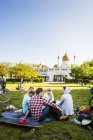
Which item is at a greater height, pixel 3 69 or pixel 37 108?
pixel 3 69

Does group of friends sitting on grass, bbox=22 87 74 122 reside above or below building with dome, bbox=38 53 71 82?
below

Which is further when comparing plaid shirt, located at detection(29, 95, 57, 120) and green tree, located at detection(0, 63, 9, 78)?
green tree, located at detection(0, 63, 9, 78)

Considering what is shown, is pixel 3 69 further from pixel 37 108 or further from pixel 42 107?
pixel 37 108

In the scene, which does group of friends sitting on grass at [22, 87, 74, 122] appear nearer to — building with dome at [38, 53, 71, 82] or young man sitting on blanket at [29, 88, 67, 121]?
young man sitting on blanket at [29, 88, 67, 121]

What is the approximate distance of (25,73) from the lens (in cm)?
5472

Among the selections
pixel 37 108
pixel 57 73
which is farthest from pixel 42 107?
pixel 57 73

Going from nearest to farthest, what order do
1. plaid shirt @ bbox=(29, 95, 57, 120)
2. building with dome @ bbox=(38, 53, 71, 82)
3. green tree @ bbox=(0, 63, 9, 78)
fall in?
plaid shirt @ bbox=(29, 95, 57, 120)
green tree @ bbox=(0, 63, 9, 78)
building with dome @ bbox=(38, 53, 71, 82)

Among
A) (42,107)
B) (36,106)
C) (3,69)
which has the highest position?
(3,69)

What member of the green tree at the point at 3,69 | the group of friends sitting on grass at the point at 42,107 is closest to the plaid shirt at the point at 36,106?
the group of friends sitting on grass at the point at 42,107

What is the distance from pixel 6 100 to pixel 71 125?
706 cm

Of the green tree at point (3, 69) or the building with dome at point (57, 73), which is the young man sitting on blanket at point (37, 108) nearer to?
the green tree at point (3, 69)

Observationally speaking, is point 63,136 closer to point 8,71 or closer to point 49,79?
point 8,71

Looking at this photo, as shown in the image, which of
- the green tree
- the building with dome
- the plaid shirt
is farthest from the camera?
the building with dome

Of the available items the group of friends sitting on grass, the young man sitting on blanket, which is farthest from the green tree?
the young man sitting on blanket
